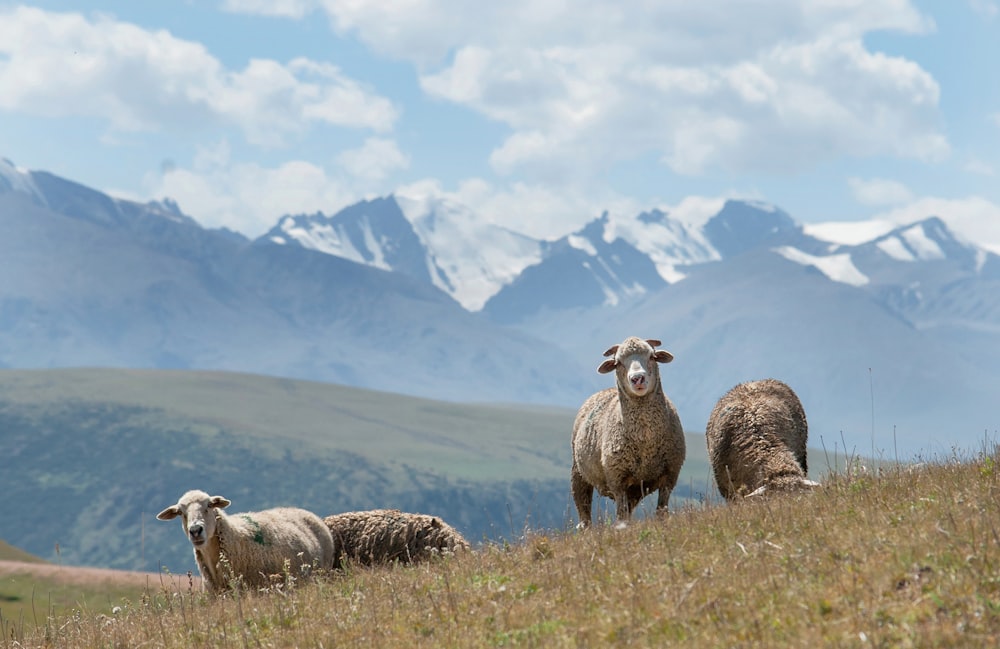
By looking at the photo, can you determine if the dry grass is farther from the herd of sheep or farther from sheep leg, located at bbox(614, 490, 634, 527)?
the herd of sheep

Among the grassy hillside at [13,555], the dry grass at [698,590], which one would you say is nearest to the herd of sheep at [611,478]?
the dry grass at [698,590]

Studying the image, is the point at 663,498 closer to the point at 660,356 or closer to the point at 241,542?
the point at 660,356

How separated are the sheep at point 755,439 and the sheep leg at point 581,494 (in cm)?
214

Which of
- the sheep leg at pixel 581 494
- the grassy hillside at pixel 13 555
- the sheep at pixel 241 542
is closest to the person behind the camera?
the sheep at pixel 241 542

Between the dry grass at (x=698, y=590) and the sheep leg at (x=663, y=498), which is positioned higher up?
the sheep leg at (x=663, y=498)

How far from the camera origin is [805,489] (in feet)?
51.3

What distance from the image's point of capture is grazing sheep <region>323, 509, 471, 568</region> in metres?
21.1

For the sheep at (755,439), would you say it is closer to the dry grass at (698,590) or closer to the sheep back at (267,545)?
the dry grass at (698,590)

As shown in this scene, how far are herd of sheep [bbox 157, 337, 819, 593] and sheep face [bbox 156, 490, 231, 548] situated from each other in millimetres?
20

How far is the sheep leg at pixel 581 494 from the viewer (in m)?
20.0

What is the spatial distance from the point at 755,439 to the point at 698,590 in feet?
28.2

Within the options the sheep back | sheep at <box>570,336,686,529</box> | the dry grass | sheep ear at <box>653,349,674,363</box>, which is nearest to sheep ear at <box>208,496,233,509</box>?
the sheep back

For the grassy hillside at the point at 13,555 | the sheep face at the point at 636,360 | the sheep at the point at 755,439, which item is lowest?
the grassy hillside at the point at 13,555

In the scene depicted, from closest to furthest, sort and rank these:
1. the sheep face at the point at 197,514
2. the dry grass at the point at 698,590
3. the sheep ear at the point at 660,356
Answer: the dry grass at the point at 698,590 → the sheep face at the point at 197,514 → the sheep ear at the point at 660,356
